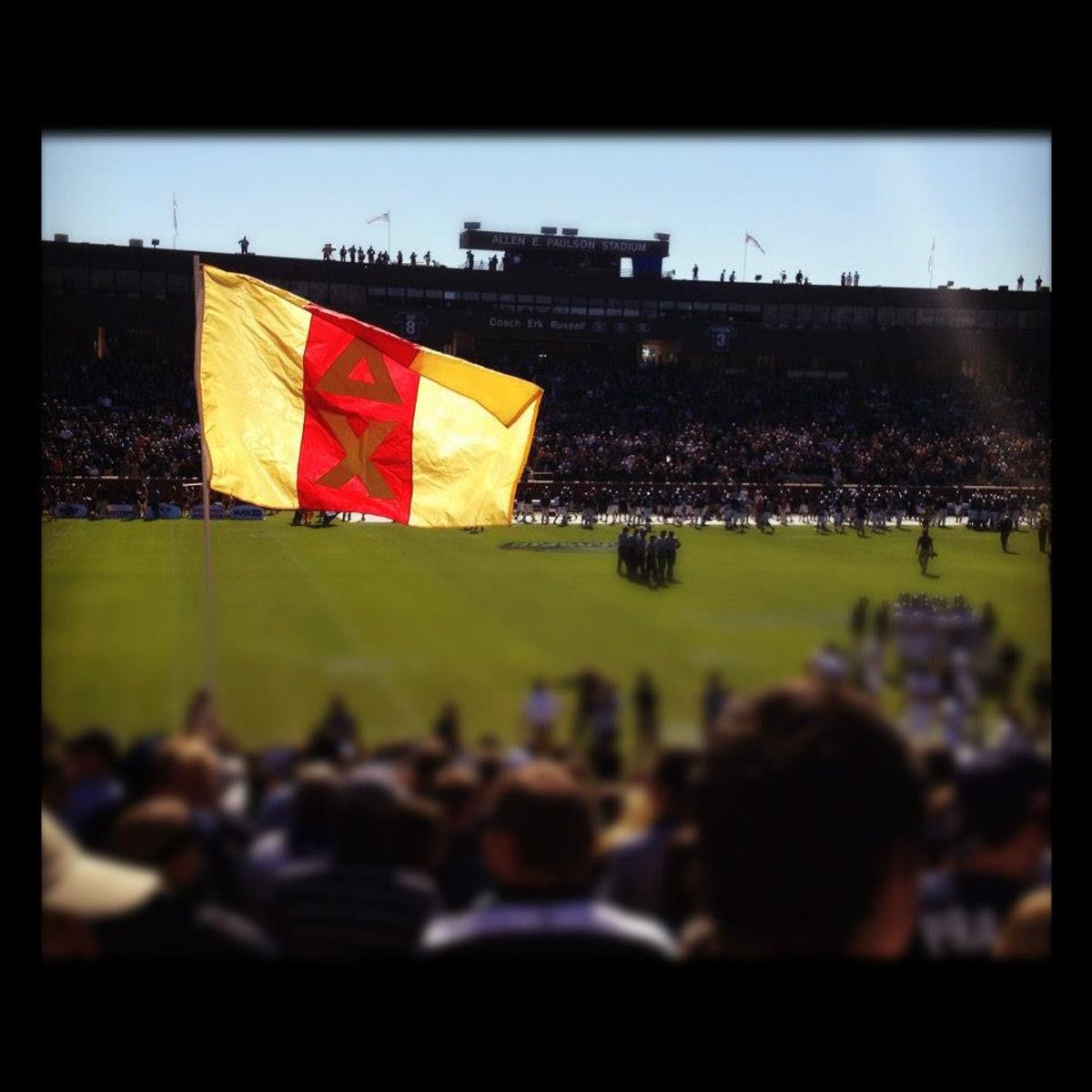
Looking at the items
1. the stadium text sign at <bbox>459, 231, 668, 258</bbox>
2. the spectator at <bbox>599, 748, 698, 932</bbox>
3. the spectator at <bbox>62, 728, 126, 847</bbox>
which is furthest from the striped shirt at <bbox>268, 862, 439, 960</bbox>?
the stadium text sign at <bbox>459, 231, 668, 258</bbox>

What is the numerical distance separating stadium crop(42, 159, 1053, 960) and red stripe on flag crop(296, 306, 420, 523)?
753 mm

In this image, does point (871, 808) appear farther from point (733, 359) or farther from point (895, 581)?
point (733, 359)

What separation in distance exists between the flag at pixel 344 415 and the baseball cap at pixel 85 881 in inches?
140

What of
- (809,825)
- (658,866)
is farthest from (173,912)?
(809,825)

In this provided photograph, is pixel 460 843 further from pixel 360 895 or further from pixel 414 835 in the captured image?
pixel 360 895

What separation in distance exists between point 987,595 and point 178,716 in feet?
59.4

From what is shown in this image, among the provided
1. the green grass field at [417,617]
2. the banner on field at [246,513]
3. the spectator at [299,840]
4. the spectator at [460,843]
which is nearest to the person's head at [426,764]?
the spectator at [460,843]

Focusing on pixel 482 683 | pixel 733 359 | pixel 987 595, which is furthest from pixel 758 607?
pixel 733 359

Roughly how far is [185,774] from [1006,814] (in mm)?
3079

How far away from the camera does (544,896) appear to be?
3.62 meters

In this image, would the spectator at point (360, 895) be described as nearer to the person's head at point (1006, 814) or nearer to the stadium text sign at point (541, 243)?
the person's head at point (1006, 814)

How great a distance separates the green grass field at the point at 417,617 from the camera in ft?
42.4

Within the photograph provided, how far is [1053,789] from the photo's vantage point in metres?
4.39

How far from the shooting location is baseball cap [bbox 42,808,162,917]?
12.9ft
